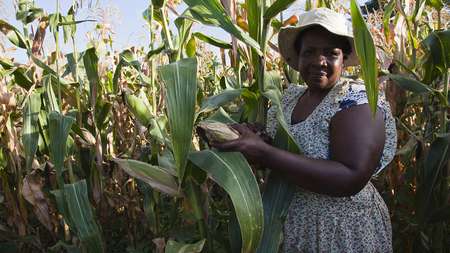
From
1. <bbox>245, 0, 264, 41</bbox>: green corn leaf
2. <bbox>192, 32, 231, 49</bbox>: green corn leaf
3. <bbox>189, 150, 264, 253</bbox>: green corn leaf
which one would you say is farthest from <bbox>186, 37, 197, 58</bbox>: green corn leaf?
<bbox>189, 150, 264, 253</bbox>: green corn leaf

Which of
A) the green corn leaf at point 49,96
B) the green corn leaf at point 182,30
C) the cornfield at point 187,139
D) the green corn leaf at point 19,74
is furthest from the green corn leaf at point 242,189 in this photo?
the green corn leaf at point 19,74

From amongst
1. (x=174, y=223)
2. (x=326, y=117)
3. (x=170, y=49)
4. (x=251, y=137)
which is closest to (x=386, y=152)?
(x=326, y=117)

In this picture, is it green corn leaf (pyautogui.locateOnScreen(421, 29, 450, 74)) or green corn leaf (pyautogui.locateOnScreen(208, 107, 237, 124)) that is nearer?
green corn leaf (pyautogui.locateOnScreen(208, 107, 237, 124))

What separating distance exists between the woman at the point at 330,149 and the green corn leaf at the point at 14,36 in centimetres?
124

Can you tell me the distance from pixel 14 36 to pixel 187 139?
53.5 inches

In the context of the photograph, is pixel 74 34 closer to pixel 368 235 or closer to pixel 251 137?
pixel 251 137

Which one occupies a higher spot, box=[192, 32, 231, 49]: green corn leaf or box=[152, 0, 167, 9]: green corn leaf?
box=[152, 0, 167, 9]: green corn leaf

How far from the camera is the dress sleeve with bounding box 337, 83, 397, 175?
1320 millimetres

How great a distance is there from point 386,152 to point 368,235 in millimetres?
237

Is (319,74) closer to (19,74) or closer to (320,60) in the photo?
(320,60)

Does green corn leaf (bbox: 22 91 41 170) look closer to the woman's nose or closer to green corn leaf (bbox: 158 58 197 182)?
green corn leaf (bbox: 158 58 197 182)

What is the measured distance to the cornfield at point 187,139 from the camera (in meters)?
1.30

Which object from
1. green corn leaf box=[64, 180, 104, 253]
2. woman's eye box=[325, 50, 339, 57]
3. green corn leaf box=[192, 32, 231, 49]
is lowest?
green corn leaf box=[64, 180, 104, 253]

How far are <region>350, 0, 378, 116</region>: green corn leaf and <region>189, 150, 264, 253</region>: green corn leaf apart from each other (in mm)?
390
